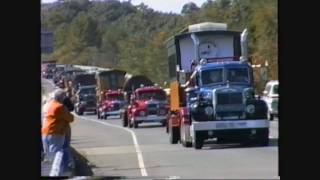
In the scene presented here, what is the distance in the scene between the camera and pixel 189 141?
1054 inches

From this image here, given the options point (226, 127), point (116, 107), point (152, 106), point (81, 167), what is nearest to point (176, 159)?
point (226, 127)

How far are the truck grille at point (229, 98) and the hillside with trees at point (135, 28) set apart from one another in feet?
6.44

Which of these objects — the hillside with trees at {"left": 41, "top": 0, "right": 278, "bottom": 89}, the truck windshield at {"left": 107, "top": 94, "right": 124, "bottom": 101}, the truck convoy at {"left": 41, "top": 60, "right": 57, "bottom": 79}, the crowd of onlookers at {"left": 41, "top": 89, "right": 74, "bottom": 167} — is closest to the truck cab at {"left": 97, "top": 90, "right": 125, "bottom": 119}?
the truck windshield at {"left": 107, "top": 94, "right": 124, "bottom": 101}

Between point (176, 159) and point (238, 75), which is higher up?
point (238, 75)

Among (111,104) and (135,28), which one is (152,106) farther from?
(135,28)

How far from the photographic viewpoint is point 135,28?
23.6 metres

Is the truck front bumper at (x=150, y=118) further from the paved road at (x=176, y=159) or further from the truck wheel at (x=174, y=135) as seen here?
the truck wheel at (x=174, y=135)

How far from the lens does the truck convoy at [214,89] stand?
991 inches

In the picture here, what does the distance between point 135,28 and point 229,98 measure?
373 centimetres

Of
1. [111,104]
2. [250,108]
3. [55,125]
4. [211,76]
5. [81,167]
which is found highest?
[211,76]

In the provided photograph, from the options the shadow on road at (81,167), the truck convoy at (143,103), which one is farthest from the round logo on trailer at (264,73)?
the truck convoy at (143,103)

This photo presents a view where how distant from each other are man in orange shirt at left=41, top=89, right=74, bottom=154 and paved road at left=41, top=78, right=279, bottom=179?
236 cm
